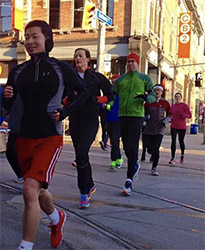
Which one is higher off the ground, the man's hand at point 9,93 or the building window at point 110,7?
the building window at point 110,7

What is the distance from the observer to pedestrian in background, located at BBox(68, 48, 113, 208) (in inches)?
175

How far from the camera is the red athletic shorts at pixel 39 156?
9.30 ft

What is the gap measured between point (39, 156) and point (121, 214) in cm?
177

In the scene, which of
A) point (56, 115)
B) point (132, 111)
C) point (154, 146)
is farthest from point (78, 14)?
point (56, 115)

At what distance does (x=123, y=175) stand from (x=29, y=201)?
4268 millimetres

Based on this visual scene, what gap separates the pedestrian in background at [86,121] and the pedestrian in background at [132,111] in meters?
0.70

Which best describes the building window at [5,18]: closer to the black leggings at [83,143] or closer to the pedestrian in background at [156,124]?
the pedestrian in background at [156,124]

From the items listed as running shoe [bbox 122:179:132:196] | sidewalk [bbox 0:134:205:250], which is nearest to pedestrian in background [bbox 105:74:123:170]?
sidewalk [bbox 0:134:205:250]

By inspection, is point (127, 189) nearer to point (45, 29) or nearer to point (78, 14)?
point (45, 29)

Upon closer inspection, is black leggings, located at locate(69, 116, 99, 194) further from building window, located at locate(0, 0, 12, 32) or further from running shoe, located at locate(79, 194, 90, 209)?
building window, located at locate(0, 0, 12, 32)

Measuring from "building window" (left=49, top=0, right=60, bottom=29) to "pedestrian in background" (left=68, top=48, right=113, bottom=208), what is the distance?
1678cm

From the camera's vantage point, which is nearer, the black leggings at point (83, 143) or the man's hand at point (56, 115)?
the man's hand at point (56, 115)

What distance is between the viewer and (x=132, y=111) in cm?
530

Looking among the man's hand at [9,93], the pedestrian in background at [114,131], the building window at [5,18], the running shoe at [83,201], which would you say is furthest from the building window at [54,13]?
the man's hand at [9,93]
